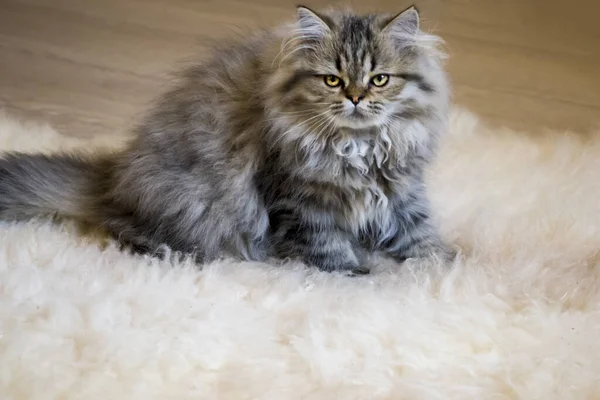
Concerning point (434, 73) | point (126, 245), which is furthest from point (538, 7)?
point (126, 245)

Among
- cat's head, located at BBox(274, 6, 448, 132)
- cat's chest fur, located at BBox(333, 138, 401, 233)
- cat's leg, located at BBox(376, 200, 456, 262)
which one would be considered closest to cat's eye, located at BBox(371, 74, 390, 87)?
cat's head, located at BBox(274, 6, 448, 132)

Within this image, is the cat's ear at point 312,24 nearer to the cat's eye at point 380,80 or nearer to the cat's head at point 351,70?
the cat's head at point 351,70

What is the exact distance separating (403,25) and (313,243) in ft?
1.50

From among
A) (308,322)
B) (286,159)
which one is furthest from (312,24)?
(308,322)

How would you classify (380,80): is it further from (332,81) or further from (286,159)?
(286,159)

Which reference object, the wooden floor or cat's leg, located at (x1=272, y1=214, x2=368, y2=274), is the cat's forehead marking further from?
the wooden floor

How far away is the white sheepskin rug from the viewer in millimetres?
1050

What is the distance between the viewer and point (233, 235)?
1.45 metres

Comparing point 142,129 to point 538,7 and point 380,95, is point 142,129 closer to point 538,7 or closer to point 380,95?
point 380,95

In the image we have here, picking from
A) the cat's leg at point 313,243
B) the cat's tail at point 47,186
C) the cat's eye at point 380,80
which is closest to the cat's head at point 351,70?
the cat's eye at point 380,80

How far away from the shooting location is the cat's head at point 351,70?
1311 mm

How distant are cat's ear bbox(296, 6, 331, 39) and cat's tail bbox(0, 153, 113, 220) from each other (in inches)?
22.1

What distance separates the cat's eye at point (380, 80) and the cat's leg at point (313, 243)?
30 cm

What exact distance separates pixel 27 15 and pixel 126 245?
157cm
